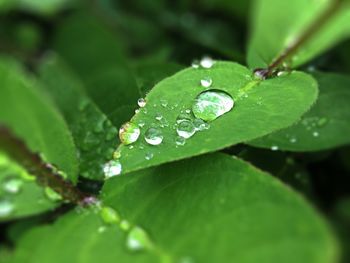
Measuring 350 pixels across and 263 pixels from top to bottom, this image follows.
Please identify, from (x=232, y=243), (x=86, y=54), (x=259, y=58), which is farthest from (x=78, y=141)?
(x=86, y=54)

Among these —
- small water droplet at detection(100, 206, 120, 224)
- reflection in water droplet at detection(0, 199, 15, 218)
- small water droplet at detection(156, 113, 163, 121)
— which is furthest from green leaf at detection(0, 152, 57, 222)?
small water droplet at detection(156, 113, 163, 121)

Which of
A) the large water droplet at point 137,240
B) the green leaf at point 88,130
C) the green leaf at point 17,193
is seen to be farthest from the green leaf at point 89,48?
the large water droplet at point 137,240

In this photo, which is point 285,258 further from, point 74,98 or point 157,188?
point 74,98

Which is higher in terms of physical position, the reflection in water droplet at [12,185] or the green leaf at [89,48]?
the green leaf at [89,48]

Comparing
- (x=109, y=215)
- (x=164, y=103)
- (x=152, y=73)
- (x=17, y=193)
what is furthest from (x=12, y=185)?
(x=152, y=73)

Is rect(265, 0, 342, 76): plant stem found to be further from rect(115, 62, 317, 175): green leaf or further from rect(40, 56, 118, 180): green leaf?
rect(40, 56, 118, 180): green leaf

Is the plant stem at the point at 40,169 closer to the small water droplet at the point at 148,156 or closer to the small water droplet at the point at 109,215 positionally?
the small water droplet at the point at 109,215

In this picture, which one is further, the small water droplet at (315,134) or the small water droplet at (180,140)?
the small water droplet at (315,134)
